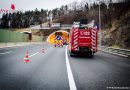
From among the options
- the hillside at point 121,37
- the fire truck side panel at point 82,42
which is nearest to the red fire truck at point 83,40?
the fire truck side panel at point 82,42

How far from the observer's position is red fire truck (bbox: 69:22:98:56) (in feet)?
58.5

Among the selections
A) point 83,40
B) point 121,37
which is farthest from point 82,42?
point 121,37

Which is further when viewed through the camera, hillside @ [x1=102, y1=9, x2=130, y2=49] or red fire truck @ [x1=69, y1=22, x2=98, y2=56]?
hillside @ [x1=102, y1=9, x2=130, y2=49]

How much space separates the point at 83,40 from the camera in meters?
18.2

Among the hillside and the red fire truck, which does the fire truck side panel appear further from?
the hillside

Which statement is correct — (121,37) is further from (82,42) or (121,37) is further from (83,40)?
(82,42)

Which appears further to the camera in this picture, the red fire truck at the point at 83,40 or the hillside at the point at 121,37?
the hillside at the point at 121,37

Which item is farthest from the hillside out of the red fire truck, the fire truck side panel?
the fire truck side panel

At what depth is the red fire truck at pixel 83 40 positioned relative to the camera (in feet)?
58.5

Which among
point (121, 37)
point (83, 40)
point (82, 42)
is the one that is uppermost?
point (121, 37)

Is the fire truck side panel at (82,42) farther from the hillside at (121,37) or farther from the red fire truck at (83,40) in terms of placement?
the hillside at (121,37)

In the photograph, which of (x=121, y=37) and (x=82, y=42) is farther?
(x=121, y=37)

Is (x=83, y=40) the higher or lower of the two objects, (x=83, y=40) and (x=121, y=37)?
the lower

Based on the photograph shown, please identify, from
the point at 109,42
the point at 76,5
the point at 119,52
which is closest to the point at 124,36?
the point at 109,42
